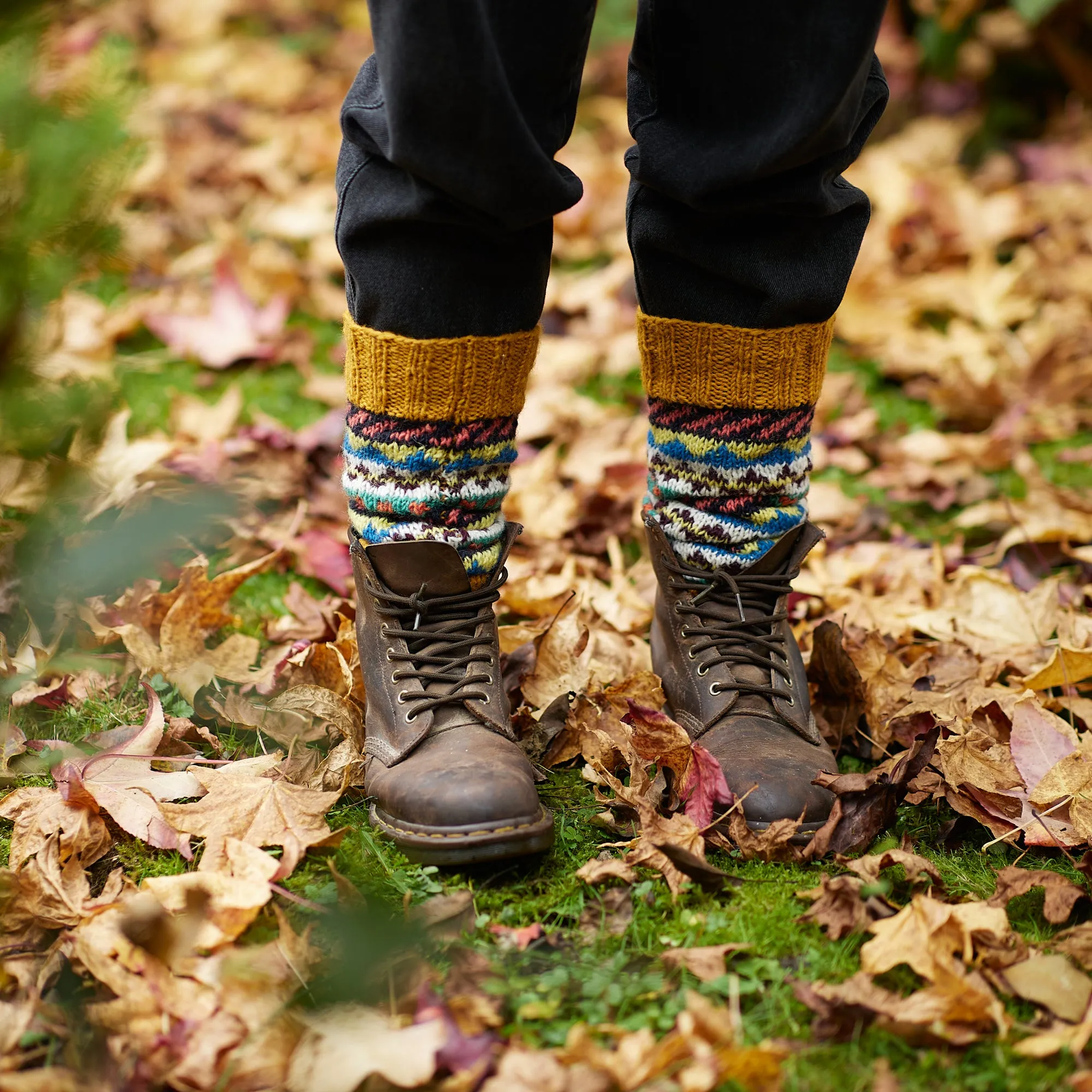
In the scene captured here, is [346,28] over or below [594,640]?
over

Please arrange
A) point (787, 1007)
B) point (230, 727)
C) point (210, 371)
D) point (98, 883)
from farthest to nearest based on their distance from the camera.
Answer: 1. point (210, 371)
2. point (230, 727)
3. point (98, 883)
4. point (787, 1007)

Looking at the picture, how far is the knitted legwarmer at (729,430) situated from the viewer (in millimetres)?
1156

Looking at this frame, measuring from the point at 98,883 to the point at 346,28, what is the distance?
4.57m

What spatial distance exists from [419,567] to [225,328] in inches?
56.9

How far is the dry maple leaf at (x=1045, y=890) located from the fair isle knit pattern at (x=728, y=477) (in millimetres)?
417

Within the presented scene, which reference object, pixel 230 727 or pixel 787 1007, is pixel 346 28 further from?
pixel 787 1007

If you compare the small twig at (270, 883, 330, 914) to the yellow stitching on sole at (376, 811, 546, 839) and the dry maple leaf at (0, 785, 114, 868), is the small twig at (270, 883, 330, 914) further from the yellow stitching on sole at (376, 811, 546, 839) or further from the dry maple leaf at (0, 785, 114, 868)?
the dry maple leaf at (0, 785, 114, 868)

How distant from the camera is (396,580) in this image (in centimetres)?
116

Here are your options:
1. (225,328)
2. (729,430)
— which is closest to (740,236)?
(729,430)

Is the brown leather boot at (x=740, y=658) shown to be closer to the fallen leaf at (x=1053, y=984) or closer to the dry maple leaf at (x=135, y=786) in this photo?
the fallen leaf at (x=1053, y=984)

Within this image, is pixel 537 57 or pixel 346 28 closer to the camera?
pixel 537 57

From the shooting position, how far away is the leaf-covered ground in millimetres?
789

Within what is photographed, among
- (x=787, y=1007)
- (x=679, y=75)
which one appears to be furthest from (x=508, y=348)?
(x=787, y=1007)

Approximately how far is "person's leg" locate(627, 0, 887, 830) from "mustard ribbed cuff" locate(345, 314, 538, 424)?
19cm
